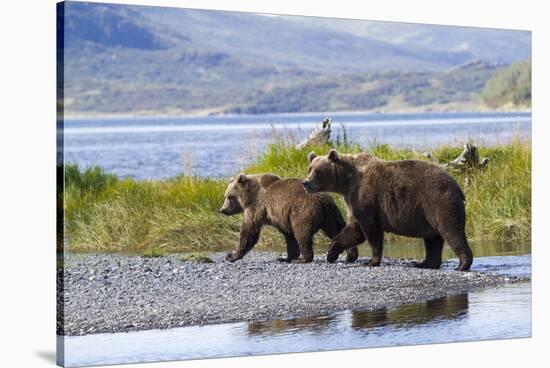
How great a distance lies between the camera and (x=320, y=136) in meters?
12.1

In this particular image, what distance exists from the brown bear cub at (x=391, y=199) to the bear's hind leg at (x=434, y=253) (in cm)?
3

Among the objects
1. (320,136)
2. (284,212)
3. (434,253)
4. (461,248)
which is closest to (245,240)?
(284,212)

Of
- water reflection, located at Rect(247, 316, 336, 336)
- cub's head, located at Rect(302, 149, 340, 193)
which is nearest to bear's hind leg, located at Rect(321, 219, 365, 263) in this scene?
cub's head, located at Rect(302, 149, 340, 193)

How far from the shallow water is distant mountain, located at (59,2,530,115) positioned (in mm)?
1961

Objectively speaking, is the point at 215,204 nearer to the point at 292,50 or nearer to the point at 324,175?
the point at 324,175

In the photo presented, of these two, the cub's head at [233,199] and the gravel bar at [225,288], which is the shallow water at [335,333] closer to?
the gravel bar at [225,288]

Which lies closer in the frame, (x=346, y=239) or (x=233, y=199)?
(x=346, y=239)

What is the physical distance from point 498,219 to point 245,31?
137 inches

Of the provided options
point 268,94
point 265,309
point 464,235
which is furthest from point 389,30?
point 268,94

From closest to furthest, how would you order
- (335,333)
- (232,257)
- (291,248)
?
(335,333), (232,257), (291,248)

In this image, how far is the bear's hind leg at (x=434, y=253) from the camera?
11.5 m

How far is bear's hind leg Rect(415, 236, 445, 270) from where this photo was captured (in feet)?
37.6

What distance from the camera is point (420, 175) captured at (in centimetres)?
1132

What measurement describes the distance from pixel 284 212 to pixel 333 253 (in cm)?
67
